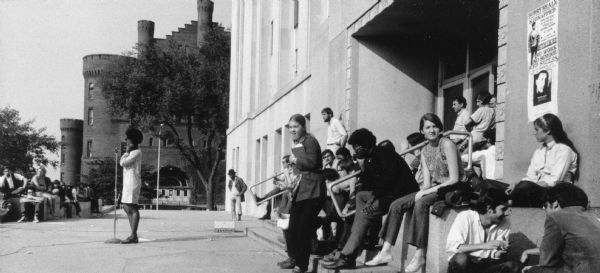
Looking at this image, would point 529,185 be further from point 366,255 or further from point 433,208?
point 366,255

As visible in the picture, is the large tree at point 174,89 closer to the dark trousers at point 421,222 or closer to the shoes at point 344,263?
the shoes at point 344,263

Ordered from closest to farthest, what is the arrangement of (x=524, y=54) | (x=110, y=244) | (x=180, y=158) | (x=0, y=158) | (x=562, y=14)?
(x=562, y=14)
(x=524, y=54)
(x=110, y=244)
(x=0, y=158)
(x=180, y=158)

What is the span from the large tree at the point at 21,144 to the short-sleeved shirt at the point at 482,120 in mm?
54258

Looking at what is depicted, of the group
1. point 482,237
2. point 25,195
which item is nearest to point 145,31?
point 25,195

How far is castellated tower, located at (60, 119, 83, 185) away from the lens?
81.7m

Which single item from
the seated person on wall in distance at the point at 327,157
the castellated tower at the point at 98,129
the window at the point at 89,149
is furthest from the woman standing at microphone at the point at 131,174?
the window at the point at 89,149

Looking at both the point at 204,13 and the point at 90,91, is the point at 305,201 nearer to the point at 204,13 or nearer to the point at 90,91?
the point at 204,13

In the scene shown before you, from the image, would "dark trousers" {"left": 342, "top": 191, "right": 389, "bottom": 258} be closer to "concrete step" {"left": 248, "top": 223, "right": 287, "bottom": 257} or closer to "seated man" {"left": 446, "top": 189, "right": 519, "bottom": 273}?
"seated man" {"left": 446, "top": 189, "right": 519, "bottom": 273}

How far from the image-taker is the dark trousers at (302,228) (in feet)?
28.1

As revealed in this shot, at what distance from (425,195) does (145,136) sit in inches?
2606

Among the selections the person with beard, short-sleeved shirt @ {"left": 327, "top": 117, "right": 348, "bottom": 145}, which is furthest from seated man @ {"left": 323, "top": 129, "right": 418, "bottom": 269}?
short-sleeved shirt @ {"left": 327, "top": 117, "right": 348, "bottom": 145}

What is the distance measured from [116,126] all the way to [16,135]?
10.7 metres

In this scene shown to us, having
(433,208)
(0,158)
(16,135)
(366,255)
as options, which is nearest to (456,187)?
(433,208)

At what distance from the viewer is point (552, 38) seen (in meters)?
7.81
